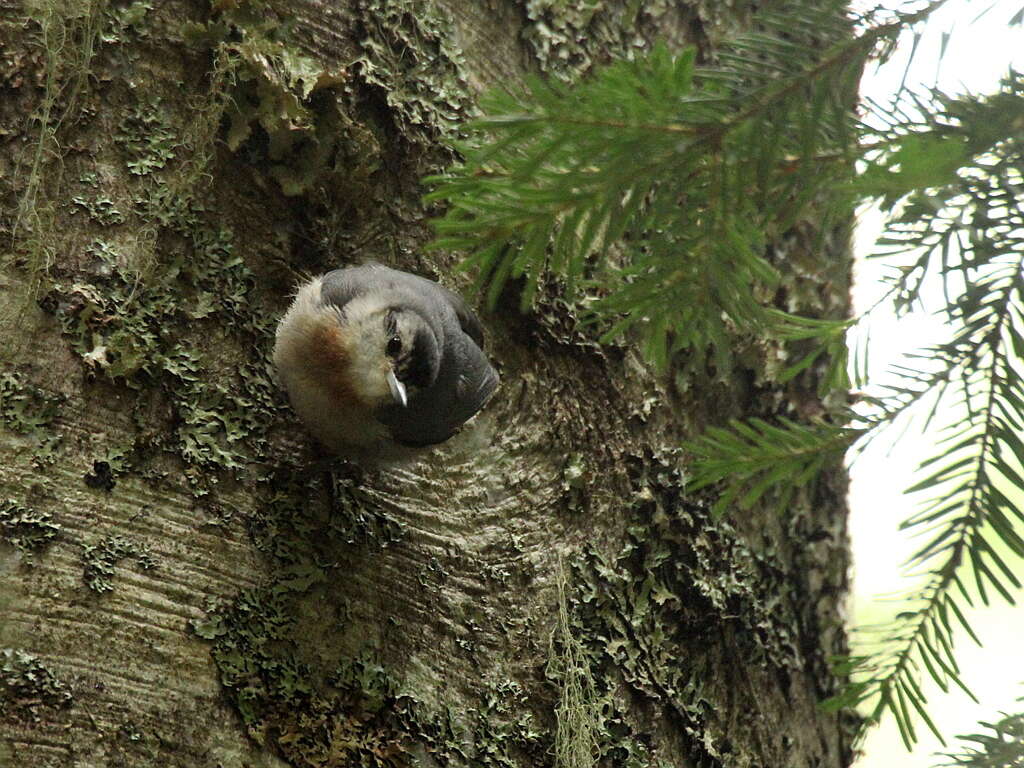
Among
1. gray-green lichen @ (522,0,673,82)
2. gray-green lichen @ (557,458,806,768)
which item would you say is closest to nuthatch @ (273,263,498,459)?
gray-green lichen @ (557,458,806,768)

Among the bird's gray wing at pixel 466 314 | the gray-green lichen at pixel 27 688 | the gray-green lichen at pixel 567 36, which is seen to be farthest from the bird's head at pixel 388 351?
the gray-green lichen at pixel 27 688

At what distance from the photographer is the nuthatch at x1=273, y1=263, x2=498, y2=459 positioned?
2574 mm

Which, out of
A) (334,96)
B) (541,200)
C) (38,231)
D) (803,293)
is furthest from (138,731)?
(803,293)

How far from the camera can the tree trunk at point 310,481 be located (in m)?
2.12

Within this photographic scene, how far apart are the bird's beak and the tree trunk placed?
18 cm

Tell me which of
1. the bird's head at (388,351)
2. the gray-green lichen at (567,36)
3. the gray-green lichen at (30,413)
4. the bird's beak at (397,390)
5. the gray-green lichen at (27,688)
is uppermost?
the gray-green lichen at (567,36)

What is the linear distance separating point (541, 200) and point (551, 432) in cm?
118

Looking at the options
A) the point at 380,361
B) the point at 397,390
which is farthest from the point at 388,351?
the point at 397,390

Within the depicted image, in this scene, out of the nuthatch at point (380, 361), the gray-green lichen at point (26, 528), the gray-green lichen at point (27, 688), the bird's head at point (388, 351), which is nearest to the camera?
the gray-green lichen at point (27, 688)

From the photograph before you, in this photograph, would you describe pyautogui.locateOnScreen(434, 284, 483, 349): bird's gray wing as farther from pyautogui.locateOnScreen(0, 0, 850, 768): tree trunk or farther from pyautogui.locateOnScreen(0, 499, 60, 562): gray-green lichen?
pyautogui.locateOnScreen(0, 499, 60, 562): gray-green lichen

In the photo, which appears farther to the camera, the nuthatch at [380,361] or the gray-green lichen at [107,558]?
the nuthatch at [380,361]

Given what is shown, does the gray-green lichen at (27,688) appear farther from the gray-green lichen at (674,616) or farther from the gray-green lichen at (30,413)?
the gray-green lichen at (674,616)

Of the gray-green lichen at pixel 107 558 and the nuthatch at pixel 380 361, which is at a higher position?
the nuthatch at pixel 380 361

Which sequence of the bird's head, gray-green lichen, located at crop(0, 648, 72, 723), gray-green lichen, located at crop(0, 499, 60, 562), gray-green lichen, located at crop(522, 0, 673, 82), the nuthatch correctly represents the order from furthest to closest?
gray-green lichen, located at crop(522, 0, 673, 82)
the bird's head
the nuthatch
gray-green lichen, located at crop(0, 499, 60, 562)
gray-green lichen, located at crop(0, 648, 72, 723)
